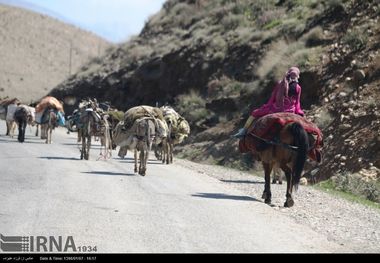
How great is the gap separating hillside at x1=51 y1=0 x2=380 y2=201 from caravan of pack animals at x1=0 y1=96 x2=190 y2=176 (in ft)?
11.1

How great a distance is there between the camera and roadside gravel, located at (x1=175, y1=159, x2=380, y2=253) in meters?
12.4

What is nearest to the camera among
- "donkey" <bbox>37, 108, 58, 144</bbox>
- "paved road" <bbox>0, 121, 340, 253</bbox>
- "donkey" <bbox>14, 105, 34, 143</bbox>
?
"paved road" <bbox>0, 121, 340, 253</bbox>

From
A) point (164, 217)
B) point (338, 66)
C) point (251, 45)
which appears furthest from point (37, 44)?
point (164, 217)

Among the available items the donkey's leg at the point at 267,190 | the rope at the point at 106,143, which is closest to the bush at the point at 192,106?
the rope at the point at 106,143

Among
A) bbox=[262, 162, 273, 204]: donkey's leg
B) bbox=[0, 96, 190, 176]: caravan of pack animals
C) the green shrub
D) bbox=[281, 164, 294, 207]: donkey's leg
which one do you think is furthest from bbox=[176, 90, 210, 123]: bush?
bbox=[281, 164, 294, 207]: donkey's leg

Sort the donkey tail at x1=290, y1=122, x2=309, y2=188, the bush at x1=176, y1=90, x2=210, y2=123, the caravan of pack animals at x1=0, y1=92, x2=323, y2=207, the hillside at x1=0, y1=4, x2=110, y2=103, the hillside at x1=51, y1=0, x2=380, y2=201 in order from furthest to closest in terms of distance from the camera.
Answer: the hillside at x1=0, y1=4, x2=110, y2=103 → the bush at x1=176, y1=90, x2=210, y2=123 → the hillside at x1=51, y1=0, x2=380, y2=201 → the caravan of pack animals at x1=0, y1=92, x2=323, y2=207 → the donkey tail at x1=290, y1=122, x2=309, y2=188

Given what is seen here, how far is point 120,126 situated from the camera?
21688mm

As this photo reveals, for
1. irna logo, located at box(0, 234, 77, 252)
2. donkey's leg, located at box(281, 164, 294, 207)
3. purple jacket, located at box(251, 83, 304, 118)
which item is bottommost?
irna logo, located at box(0, 234, 77, 252)

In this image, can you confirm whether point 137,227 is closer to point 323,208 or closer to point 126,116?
point 323,208

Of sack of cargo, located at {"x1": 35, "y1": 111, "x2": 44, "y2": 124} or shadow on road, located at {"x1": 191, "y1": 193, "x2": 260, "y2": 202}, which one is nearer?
shadow on road, located at {"x1": 191, "y1": 193, "x2": 260, "y2": 202}

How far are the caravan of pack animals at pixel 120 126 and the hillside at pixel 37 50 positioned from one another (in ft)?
207

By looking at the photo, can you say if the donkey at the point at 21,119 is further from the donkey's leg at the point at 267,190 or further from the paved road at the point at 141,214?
the donkey's leg at the point at 267,190

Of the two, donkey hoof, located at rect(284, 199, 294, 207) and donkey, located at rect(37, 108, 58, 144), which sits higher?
donkey, located at rect(37, 108, 58, 144)

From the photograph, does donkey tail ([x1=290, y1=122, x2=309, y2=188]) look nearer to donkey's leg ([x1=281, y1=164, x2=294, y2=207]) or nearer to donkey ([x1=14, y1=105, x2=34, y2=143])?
donkey's leg ([x1=281, y1=164, x2=294, y2=207])
